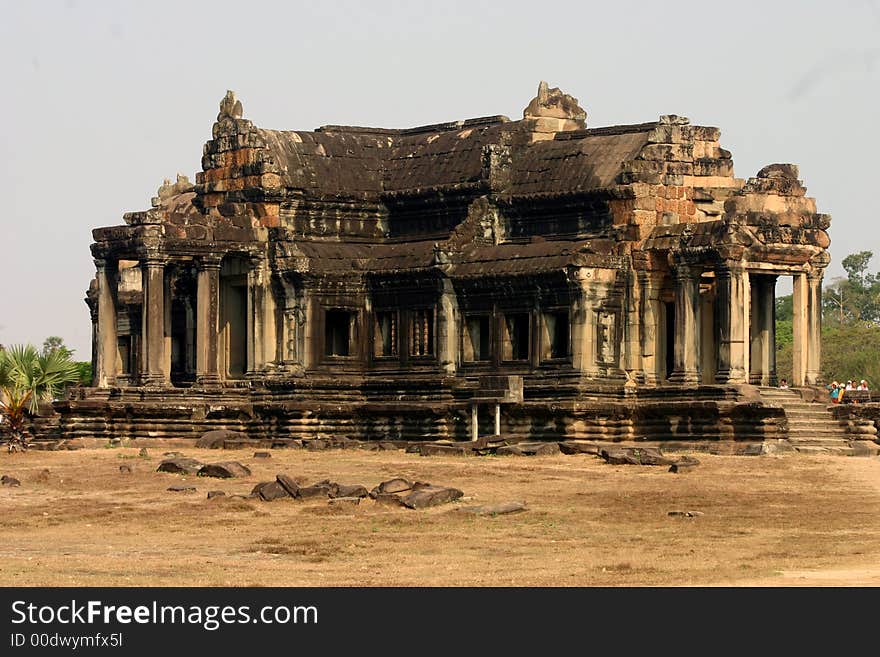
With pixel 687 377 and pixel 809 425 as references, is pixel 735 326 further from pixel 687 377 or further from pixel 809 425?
pixel 809 425

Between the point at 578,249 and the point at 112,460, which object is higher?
the point at 578,249

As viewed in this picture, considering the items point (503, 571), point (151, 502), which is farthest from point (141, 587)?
point (151, 502)

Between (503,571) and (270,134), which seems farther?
(270,134)

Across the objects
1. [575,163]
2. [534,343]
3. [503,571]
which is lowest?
[503,571]

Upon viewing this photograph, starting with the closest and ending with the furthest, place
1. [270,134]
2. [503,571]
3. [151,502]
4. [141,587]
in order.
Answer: [141,587], [503,571], [151,502], [270,134]

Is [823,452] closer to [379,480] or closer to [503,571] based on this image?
[379,480]

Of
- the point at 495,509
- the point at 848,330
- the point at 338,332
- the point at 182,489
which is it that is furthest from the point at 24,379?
the point at 848,330

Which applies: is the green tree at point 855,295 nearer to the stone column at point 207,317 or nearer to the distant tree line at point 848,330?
the distant tree line at point 848,330

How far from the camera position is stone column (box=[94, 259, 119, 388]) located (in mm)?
69312

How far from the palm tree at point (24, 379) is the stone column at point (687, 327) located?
1641cm

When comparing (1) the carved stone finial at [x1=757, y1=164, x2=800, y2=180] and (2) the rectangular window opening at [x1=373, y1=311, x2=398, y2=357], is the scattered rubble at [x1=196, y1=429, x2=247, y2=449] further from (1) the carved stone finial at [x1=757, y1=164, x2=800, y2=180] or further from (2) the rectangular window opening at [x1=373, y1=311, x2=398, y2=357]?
(1) the carved stone finial at [x1=757, y1=164, x2=800, y2=180]

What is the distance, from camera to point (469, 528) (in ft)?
144

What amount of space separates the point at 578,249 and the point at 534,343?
9.66 feet

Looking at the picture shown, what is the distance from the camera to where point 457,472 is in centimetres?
5362
